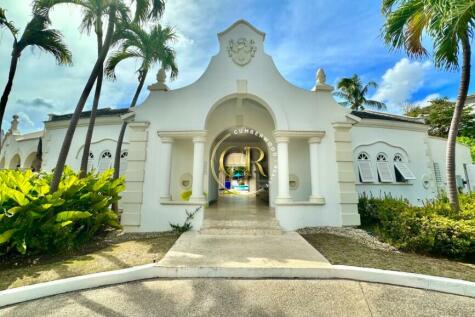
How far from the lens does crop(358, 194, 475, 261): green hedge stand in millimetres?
4586

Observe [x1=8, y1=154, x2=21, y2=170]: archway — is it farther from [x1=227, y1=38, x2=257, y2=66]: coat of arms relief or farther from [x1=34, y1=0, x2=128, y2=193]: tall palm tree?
[x1=227, y1=38, x2=257, y2=66]: coat of arms relief

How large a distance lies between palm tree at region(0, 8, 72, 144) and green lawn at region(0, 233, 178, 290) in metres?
6.11

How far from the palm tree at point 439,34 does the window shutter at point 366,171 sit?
6.23 metres

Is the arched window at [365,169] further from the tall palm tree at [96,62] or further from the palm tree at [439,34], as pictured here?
the tall palm tree at [96,62]

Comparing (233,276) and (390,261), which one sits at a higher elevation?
(390,261)

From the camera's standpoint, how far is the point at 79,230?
18.3 ft

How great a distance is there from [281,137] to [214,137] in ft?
10.7

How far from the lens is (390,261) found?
4.28m

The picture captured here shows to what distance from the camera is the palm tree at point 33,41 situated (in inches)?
269

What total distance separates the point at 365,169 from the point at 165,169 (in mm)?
11795

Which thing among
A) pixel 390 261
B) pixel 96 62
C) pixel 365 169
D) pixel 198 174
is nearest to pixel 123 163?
pixel 96 62

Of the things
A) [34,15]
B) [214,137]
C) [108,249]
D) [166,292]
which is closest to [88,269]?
[108,249]

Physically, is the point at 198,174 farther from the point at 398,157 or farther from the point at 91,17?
the point at 398,157

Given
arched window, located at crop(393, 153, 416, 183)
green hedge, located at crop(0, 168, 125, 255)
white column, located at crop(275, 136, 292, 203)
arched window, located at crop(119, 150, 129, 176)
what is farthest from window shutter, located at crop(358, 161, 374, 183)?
arched window, located at crop(119, 150, 129, 176)
